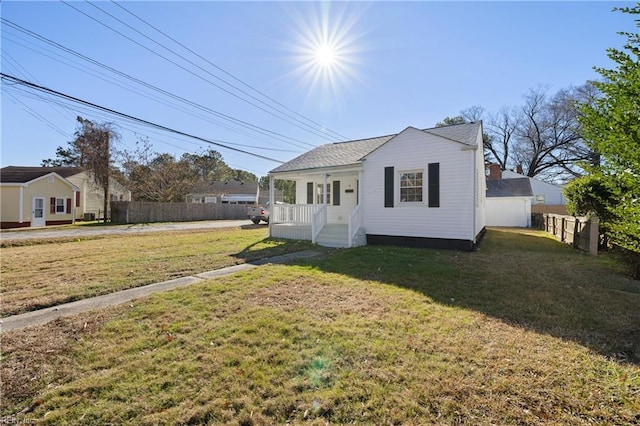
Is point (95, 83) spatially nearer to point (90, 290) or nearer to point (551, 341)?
point (90, 290)

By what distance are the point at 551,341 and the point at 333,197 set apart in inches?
422

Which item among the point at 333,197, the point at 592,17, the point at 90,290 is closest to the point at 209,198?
the point at 333,197

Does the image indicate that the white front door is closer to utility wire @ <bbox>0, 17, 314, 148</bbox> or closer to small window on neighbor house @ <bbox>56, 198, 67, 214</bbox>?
small window on neighbor house @ <bbox>56, 198, 67, 214</bbox>

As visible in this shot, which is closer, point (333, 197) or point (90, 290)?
point (90, 290)

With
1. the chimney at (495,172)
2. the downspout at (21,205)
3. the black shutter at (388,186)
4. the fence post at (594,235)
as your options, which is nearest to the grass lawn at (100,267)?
the black shutter at (388,186)

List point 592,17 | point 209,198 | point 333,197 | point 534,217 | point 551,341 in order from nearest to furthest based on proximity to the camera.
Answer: point 551,341, point 592,17, point 333,197, point 534,217, point 209,198

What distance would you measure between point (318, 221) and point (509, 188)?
64.6ft

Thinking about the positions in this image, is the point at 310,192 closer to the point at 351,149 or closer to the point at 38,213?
the point at 351,149

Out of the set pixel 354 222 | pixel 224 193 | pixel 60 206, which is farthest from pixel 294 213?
pixel 224 193

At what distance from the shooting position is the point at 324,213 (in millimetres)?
12234

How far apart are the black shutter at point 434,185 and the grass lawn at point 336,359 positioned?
501 cm

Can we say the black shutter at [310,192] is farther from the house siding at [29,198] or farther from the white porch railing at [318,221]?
the house siding at [29,198]

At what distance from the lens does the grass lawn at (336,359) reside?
7.64 ft

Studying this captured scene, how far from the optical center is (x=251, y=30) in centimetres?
1172
